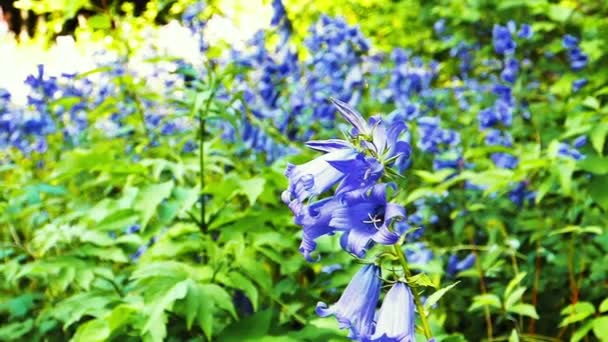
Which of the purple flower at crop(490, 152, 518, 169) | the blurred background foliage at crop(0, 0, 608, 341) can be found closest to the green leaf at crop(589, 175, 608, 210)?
the blurred background foliage at crop(0, 0, 608, 341)

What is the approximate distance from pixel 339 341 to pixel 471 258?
1.41 meters

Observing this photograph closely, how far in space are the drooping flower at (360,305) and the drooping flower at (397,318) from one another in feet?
0.15

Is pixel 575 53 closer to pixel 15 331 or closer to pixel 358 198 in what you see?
pixel 15 331

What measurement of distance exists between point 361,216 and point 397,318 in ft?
0.66

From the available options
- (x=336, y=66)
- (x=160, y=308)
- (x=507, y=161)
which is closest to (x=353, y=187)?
(x=160, y=308)

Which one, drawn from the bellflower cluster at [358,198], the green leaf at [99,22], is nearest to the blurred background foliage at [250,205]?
the green leaf at [99,22]

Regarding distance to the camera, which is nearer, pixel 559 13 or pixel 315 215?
pixel 315 215

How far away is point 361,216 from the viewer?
1318 millimetres

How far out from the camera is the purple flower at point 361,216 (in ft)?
4.26

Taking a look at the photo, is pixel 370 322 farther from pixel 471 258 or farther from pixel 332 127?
pixel 332 127

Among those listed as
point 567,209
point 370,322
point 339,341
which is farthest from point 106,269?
point 567,209

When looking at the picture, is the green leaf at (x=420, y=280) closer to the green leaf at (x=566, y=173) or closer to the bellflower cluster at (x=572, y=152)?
the green leaf at (x=566, y=173)

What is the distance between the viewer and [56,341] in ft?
10.3

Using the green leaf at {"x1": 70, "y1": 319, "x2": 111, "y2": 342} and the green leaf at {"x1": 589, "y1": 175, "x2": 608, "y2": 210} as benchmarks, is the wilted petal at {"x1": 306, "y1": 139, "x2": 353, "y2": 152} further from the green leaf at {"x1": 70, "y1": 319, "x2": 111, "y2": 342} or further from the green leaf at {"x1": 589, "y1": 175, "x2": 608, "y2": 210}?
the green leaf at {"x1": 589, "y1": 175, "x2": 608, "y2": 210}
